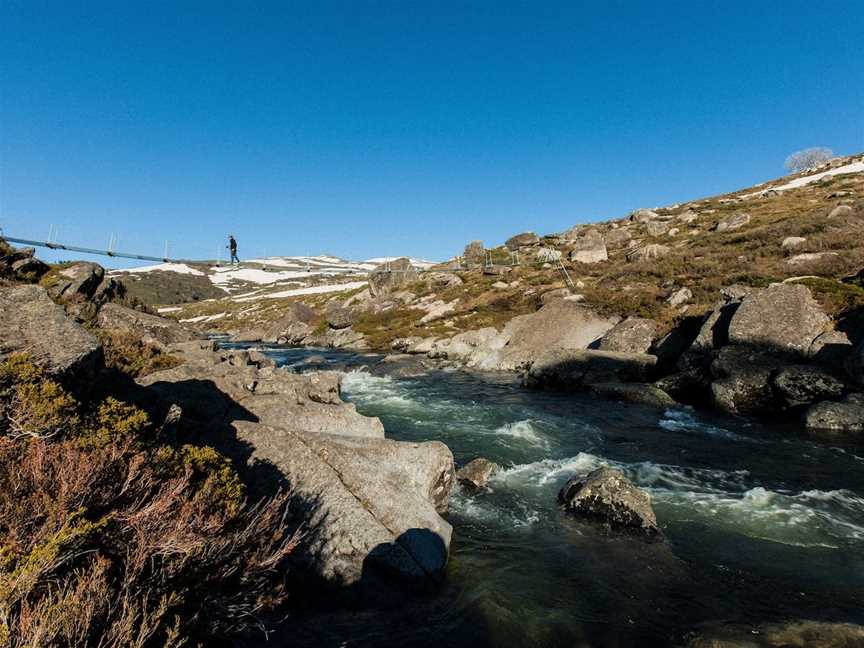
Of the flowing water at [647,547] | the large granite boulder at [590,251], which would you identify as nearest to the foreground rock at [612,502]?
the flowing water at [647,547]

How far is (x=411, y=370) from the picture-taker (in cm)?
3062

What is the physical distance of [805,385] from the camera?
56.3ft

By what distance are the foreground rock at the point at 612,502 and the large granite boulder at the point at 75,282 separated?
75.8ft

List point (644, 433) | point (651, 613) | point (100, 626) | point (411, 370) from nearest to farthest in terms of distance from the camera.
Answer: point (100, 626) → point (651, 613) → point (644, 433) → point (411, 370)

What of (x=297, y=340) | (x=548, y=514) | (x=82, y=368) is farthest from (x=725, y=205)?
(x=82, y=368)

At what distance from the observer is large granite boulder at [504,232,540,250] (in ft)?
274

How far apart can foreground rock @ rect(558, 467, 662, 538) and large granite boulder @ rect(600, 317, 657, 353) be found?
18.1 m

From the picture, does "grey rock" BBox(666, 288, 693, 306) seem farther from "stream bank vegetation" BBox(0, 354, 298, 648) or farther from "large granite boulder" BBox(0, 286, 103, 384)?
"large granite boulder" BBox(0, 286, 103, 384)

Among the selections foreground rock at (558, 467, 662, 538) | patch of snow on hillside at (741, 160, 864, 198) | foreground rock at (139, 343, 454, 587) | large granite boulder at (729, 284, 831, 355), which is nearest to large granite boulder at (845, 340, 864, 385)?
large granite boulder at (729, 284, 831, 355)

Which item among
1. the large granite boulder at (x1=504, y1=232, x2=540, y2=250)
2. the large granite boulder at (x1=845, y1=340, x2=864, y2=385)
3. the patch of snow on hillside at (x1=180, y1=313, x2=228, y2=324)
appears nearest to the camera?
the large granite boulder at (x1=845, y1=340, x2=864, y2=385)

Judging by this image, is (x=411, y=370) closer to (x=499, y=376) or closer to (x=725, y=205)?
(x=499, y=376)

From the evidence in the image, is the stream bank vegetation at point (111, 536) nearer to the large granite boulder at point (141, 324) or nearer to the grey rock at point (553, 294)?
the large granite boulder at point (141, 324)

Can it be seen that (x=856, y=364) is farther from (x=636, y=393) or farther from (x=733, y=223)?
(x=733, y=223)

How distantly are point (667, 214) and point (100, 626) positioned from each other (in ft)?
314
